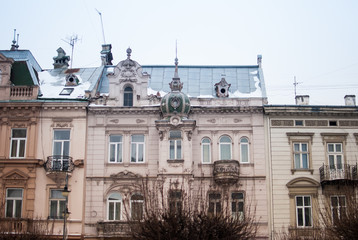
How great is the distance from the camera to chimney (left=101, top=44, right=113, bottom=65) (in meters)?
40.8

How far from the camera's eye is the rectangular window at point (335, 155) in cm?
3462

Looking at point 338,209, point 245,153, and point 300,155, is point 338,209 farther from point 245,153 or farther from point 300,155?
point 245,153

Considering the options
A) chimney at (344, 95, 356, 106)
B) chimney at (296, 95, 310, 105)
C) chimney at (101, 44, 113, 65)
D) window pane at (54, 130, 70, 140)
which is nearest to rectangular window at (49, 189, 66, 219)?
window pane at (54, 130, 70, 140)

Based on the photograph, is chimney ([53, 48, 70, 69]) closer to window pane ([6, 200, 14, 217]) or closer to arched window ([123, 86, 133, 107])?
arched window ([123, 86, 133, 107])

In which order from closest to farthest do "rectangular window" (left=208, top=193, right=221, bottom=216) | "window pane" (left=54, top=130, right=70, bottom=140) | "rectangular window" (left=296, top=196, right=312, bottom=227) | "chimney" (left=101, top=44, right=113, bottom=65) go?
"rectangular window" (left=208, top=193, right=221, bottom=216), "rectangular window" (left=296, top=196, right=312, bottom=227), "window pane" (left=54, top=130, right=70, bottom=140), "chimney" (left=101, top=44, right=113, bottom=65)

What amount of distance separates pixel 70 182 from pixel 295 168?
13.9 m

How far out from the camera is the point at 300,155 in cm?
3478

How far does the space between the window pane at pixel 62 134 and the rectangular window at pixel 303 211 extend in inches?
583

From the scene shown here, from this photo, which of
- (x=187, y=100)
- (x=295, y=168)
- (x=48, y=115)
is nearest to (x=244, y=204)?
(x=295, y=168)

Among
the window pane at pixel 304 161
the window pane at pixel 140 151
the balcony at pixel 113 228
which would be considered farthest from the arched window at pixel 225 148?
the balcony at pixel 113 228

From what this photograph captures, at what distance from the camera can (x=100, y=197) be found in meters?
34.0

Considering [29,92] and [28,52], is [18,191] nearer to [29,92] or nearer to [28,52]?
[29,92]

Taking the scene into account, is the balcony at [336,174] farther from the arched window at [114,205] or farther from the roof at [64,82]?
the roof at [64,82]

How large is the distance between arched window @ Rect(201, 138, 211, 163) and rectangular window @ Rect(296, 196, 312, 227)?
5984 millimetres
